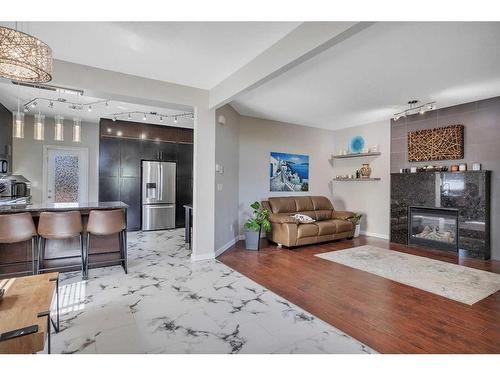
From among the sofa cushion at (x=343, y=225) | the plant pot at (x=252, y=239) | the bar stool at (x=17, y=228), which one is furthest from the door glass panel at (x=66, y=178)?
the sofa cushion at (x=343, y=225)

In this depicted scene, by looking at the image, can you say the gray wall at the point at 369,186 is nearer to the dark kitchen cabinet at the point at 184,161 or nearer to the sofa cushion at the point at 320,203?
the sofa cushion at the point at 320,203

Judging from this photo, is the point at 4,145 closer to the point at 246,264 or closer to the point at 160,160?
the point at 160,160

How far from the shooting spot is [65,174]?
6.38 meters

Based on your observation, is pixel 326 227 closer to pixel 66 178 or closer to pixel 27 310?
pixel 27 310

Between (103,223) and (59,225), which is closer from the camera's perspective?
(59,225)

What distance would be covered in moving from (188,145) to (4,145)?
3.64 metres

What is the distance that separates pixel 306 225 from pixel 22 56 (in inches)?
178

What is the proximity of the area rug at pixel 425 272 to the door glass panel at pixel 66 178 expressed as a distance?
596 cm

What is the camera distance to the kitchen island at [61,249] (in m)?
3.26

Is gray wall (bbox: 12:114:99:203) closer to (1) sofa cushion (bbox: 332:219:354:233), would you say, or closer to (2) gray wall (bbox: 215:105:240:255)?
(2) gray wall (bbox: 215:105:240:255)

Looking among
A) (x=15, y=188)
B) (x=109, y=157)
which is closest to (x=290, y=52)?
(x=109, y=157)

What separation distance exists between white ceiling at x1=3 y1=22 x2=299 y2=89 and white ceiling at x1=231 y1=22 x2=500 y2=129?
0.80 m

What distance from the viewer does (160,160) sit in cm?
674
